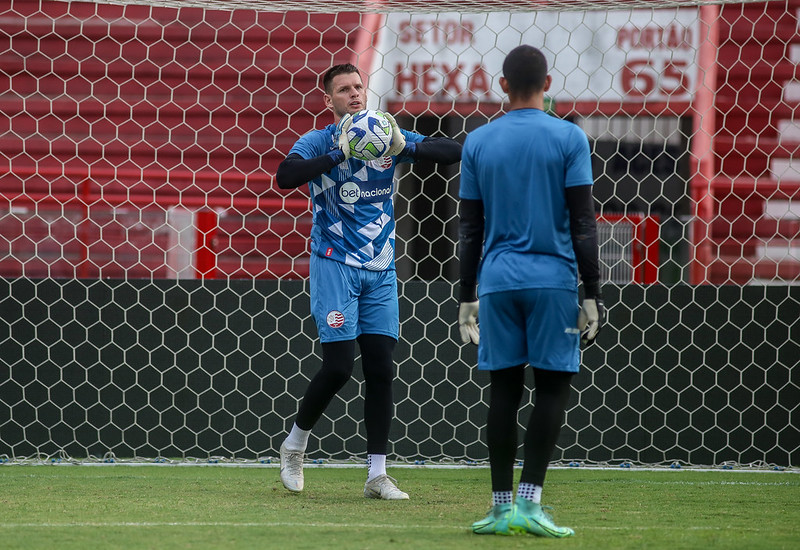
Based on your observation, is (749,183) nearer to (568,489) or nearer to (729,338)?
(729,338)

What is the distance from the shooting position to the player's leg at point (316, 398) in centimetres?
372

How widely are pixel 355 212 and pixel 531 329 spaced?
1118mm

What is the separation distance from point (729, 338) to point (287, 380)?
7.10ft

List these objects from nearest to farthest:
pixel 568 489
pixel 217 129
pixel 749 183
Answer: pixel 568 489, pixel 749 183, pixel 217 129

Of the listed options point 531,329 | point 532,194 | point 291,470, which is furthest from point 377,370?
point 532,194

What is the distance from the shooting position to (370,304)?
3.77m

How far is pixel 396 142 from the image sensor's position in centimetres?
366

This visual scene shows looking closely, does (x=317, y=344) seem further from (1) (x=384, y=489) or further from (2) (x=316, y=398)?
(1) (x=384, y=489)

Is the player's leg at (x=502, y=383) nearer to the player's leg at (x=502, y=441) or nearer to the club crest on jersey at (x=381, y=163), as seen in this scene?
the player's leg at (x=502, y=441)

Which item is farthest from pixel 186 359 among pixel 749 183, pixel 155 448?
pixel 749 183

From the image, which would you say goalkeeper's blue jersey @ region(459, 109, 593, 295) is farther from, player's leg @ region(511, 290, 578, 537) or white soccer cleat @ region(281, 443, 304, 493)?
white soccer cleat @ region(281, 443, 304, 493)

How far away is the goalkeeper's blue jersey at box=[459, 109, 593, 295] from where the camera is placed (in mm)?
2840

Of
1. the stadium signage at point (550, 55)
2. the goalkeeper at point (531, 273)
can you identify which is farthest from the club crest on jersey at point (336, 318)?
the stadium signage at point (550, 55)

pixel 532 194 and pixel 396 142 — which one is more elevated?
pixel 396 142
